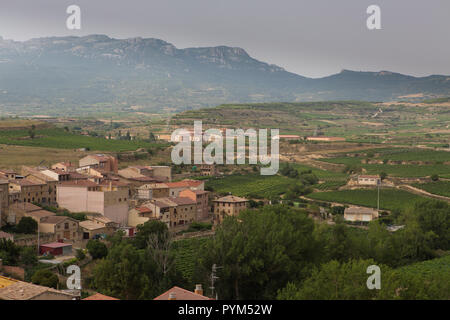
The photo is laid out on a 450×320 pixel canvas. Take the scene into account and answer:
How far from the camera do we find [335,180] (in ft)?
188

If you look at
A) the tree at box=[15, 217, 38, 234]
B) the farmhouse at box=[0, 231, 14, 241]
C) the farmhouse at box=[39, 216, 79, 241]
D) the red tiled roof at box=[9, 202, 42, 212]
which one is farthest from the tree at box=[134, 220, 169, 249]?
the farmhouse at box=[0, 231, 14, 241]

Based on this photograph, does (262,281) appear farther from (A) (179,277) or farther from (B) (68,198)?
(B) (68,198)

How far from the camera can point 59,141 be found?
6900 centimetres

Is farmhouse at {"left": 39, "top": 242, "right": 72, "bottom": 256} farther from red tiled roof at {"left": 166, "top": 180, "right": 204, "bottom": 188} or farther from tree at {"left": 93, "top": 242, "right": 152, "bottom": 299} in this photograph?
red tiled roof at {"left": 166, "top": 180, "right": 204, "bottom": 188}

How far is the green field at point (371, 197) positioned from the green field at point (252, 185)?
3521 mm

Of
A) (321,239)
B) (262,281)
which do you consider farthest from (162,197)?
(262,281)

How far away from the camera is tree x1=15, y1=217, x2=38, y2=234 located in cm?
3044

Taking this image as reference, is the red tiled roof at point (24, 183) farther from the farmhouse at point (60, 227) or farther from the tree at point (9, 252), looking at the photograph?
the tree at point (9, 252)

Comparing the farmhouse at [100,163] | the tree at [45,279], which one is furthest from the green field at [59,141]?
the tree at [45,279]

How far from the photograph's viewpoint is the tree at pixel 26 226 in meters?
30.4

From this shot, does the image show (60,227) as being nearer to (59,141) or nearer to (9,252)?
(9,252)

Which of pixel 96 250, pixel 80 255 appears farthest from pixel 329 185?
pixel 80 255

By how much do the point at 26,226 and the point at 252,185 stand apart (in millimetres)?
26102

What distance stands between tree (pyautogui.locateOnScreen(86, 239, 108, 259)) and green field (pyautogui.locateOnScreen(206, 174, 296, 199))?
67.5 feet
